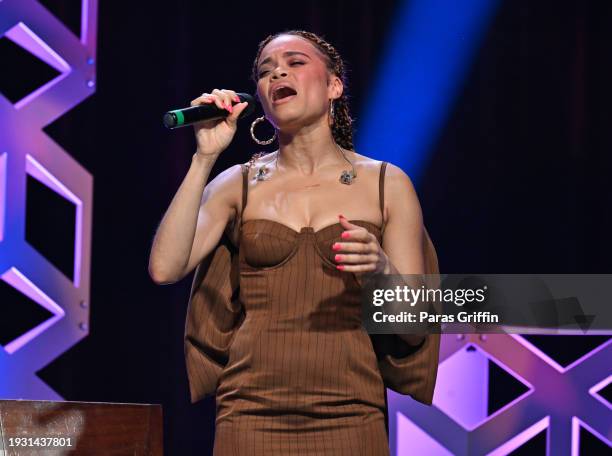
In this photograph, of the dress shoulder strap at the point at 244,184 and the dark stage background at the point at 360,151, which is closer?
the dress shoulder strap at the point at 244,184

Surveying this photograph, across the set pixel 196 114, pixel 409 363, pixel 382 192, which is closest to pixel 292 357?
pixel 409 363

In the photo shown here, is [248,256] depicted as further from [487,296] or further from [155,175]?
[155,175]

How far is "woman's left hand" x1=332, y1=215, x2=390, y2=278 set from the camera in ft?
5.43

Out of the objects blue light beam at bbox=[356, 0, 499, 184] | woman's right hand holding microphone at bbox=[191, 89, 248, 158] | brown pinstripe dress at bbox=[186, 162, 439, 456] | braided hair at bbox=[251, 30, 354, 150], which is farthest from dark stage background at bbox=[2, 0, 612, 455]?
woman's right hand holding microphone at bbox=[191, 89, 248, 158]

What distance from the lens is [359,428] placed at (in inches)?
72.5

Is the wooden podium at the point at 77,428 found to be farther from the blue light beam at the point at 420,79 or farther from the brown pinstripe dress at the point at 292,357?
the blue light beam at the point at 420,79

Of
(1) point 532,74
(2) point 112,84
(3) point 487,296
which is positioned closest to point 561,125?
(1) point 532,74

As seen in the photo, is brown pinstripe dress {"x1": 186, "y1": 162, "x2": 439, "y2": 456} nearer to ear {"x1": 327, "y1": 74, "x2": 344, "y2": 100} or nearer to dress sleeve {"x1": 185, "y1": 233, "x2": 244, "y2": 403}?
dress sleeve {"x1": 185, "y1": 233, "x2": 244, "y2": 403}

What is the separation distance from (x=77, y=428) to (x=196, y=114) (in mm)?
612

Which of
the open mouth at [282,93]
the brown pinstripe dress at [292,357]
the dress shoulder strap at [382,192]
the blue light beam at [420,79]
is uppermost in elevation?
the blue light beam at [420,79]

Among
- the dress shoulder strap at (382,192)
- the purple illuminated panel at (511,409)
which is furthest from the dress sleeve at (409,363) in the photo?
the purple illuminated panel at (511,409)

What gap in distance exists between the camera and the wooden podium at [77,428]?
5.24ft

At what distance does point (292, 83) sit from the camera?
203cm

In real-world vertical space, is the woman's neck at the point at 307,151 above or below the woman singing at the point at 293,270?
above
